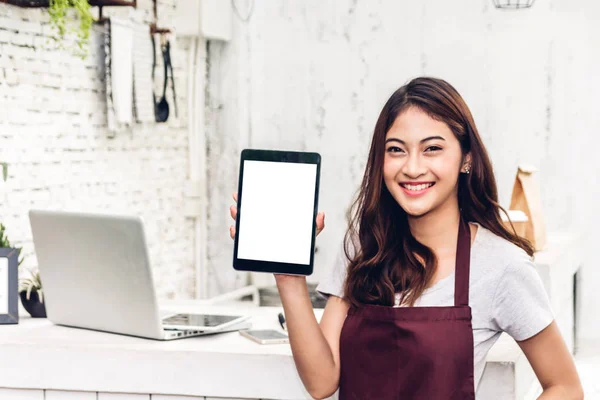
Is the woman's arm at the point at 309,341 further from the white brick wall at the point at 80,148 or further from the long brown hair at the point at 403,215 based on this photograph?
the white brick wall at the point at 80,148

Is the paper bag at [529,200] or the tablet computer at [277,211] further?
the paper bag at [529,200]

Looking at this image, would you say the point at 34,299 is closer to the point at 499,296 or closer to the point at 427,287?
the point at 427,287

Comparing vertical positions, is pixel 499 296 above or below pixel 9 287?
above

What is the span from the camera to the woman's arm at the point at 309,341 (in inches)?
57.5

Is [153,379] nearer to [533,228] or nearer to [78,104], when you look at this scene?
[533,228]

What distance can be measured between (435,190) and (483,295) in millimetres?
199

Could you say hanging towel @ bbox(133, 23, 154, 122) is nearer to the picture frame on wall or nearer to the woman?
the picture frame on wall

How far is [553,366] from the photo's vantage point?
4.65ft

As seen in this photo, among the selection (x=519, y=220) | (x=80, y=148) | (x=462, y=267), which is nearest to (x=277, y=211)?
(x=462, y=267)

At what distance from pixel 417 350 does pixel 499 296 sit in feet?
0.56

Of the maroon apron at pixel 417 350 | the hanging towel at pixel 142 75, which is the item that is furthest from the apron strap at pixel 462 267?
the hanging towel at pixel 142 75

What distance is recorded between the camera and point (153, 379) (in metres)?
1.84

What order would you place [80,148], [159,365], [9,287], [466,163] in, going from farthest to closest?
[80,148] → [9,287] → [159,365] → [466,163]

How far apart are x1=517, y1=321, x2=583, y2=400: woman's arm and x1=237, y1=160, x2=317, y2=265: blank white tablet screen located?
1.39 feet
